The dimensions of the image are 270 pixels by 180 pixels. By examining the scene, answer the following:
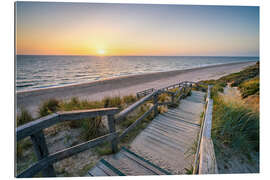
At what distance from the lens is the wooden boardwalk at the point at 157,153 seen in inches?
75.1

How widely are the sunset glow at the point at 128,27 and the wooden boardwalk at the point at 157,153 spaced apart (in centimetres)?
231

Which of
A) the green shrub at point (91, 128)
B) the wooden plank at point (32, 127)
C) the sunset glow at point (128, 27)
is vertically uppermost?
the sunset glow at point (128, 27)

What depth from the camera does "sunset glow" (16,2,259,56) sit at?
8.25 ft

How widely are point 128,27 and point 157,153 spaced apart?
9.65ft

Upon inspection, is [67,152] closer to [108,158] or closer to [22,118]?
[108,158]

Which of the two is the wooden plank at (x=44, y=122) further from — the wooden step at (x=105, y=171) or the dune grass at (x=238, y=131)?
the dune grass at (x=238, y=131)

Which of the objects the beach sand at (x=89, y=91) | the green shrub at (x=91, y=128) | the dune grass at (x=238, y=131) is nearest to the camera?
the dune grass at (x=238, y=131)

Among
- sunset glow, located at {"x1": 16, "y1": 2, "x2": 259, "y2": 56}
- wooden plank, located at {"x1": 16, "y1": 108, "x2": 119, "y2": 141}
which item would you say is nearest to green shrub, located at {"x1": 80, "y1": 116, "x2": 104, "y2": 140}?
wooden plank, located at {"x1": 16, "y1": 108, "x2": 119, "y2": 141}

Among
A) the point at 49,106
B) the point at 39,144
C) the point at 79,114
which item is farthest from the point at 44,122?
the point at 49,106

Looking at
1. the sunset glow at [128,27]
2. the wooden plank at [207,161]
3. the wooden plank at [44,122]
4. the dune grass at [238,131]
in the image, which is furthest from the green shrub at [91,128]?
the dune grass at [238,131]

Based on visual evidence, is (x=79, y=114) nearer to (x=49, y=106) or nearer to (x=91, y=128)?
(x=91, y=128)
